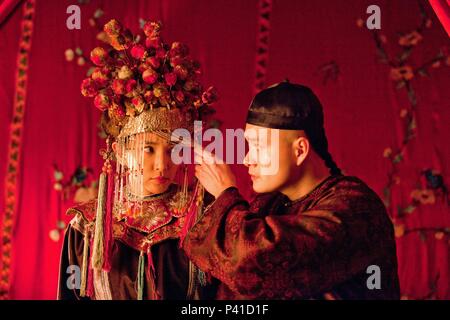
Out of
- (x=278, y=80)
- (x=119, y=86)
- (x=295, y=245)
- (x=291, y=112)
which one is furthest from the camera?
(x=278, y=80)

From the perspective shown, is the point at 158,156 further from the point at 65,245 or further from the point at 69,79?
the point at 69,79

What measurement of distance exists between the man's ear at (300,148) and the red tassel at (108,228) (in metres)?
0.54

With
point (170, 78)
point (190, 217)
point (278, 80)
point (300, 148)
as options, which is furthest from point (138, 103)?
point (278, 80)

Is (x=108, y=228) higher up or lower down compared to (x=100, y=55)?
lower down

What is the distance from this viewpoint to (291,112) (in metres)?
1.67

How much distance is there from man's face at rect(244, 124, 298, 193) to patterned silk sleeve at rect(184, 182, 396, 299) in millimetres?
107

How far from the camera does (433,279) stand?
7.82 ft

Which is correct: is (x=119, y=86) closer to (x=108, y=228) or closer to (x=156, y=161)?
(x=156, y=161)

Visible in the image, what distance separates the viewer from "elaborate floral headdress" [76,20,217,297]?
1.80 meters

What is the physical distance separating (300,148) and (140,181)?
48cm

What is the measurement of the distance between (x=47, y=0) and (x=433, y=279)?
1.79 metres

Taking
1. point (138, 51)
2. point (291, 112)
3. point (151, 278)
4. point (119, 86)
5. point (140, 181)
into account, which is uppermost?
point (138, 51)
